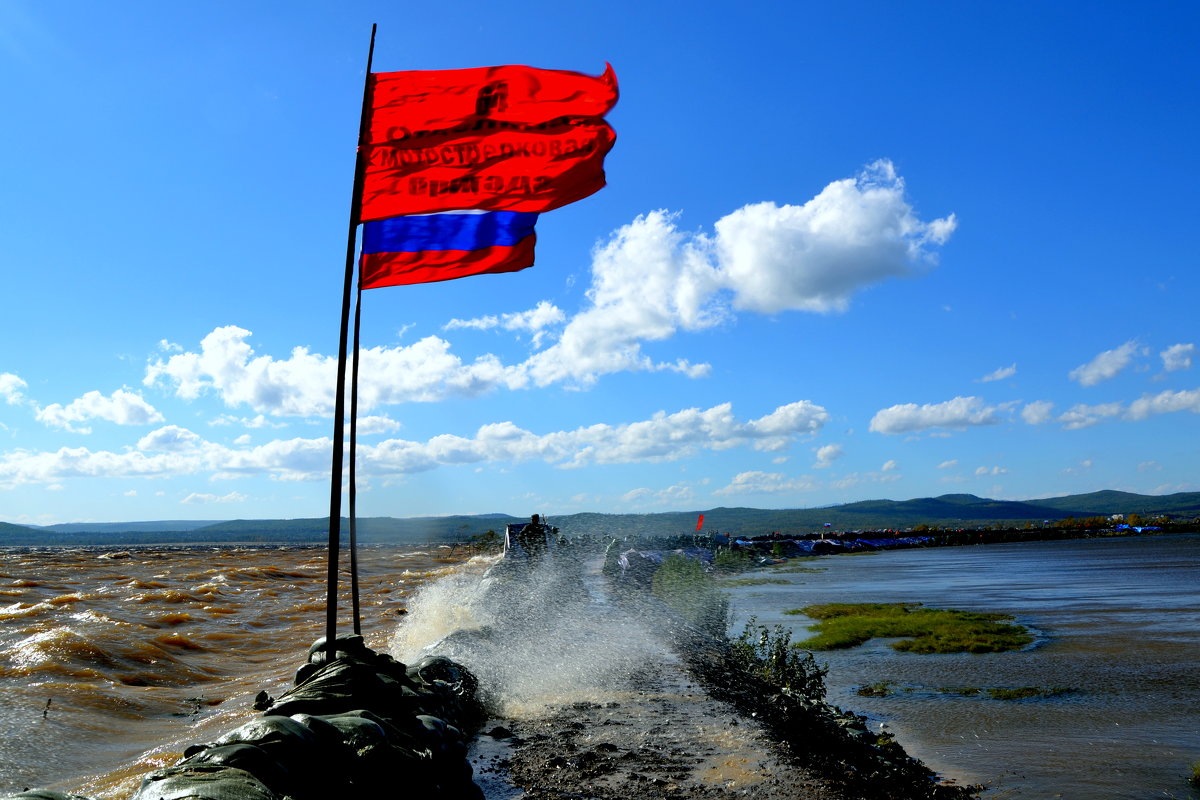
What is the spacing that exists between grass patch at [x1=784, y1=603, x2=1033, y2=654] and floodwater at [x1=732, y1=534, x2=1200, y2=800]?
0.50m

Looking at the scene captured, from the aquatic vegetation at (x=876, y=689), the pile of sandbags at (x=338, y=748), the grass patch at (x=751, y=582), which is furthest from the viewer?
the grass patch at (x=751, y=582)

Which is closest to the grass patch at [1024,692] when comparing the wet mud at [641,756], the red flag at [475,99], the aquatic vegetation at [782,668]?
the aquatic vegetation at [782,668]

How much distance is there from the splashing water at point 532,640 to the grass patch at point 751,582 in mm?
12657

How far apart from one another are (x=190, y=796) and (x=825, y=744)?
251 inches

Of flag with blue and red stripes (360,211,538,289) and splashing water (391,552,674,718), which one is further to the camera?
splashing water (391,552,674,718)

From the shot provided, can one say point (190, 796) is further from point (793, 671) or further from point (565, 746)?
point (793, 671)

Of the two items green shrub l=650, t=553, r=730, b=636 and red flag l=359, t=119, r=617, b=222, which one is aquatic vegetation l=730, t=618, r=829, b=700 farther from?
red flag l=359, t=119, r=617, b=222

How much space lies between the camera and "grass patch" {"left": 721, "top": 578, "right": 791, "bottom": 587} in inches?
1417

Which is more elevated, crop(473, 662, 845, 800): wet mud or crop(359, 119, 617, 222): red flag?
crop(359, 119, 617, 222): red flag

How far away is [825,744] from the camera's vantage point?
27.8 feet

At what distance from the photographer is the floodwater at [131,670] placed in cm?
898

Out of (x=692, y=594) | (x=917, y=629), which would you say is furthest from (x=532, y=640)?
(x=917, y=629)

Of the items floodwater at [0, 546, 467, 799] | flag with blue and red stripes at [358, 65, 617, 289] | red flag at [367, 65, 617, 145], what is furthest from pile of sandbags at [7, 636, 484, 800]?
red flag at [367, 65, 617, 145]

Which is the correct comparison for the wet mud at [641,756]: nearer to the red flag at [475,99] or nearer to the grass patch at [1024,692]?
the grass patch at [1024,692]
